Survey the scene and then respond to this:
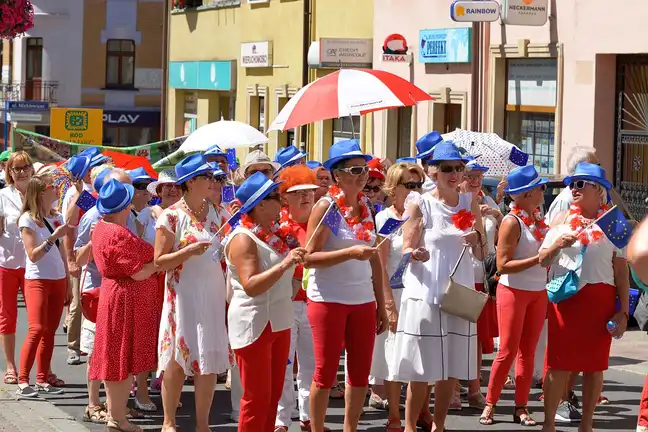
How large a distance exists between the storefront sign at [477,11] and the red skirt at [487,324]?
21.7ft

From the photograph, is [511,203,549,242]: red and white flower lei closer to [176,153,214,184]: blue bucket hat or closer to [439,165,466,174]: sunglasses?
[439,165,466,174]: sunglasses

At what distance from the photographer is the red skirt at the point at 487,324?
1071 centimetres

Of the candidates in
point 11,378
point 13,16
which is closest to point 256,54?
point 13,16

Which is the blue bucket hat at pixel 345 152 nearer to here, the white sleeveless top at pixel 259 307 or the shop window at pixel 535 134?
the white sleeveless top at pixel 259 307

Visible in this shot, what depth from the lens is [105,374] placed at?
29.2 ft

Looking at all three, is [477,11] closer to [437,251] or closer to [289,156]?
[289,156]

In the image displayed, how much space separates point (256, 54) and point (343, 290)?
2248 cm

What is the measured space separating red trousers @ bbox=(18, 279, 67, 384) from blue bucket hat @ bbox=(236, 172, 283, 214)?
3544mm

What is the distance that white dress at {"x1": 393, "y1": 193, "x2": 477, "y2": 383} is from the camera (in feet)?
28.0

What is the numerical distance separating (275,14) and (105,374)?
2130 centimetres

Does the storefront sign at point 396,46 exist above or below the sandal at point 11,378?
above

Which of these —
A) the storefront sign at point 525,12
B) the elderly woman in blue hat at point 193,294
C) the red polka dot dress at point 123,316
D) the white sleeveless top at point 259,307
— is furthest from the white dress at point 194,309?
the storefront sign at point 525,12

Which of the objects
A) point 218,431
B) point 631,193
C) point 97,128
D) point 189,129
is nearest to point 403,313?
point 218,431

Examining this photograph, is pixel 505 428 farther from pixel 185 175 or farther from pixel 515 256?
pixel 185 175
